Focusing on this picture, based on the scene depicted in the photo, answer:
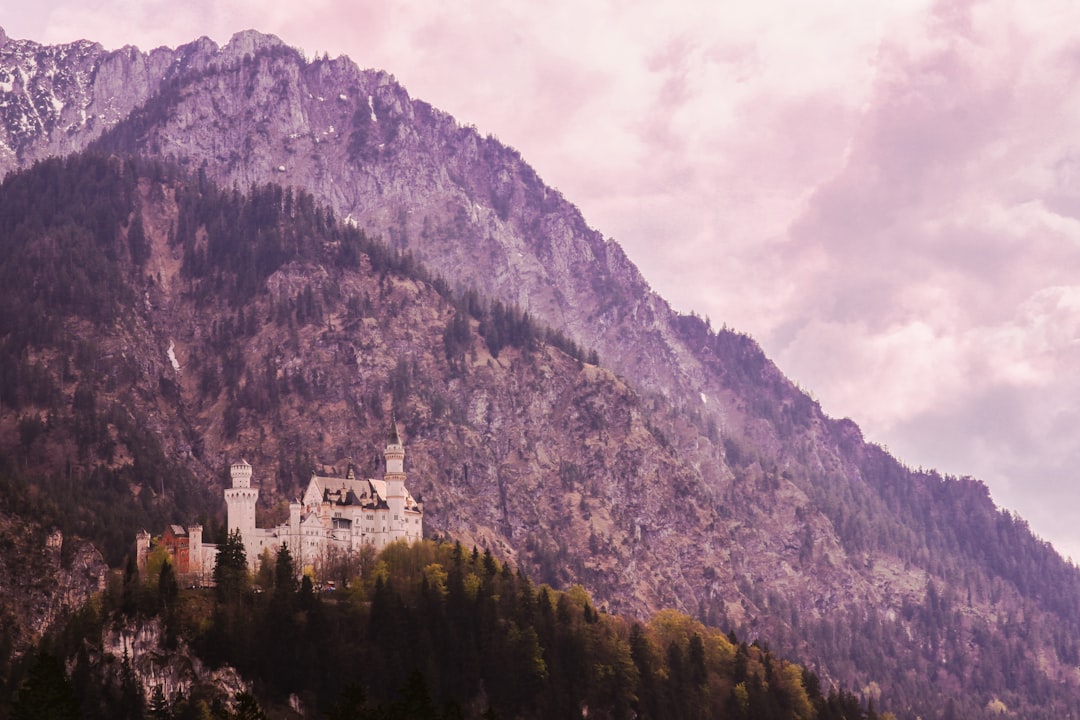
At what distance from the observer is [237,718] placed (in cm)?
13862

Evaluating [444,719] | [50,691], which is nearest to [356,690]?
[444,719]

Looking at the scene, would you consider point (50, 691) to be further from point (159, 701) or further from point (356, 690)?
point (159, 701)

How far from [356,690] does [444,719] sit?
8670mm

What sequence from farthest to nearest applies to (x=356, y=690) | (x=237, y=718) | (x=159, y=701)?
(x=159, y=701), (x=356, y=690), (x=237, y=718)

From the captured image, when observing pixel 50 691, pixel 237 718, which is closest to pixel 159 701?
pixel 50 691

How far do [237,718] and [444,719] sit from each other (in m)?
17.6

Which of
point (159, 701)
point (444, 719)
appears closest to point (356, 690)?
point (444, 719)

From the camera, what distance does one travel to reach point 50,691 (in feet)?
500

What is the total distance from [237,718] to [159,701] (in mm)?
65030

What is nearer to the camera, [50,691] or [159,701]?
[50,691]

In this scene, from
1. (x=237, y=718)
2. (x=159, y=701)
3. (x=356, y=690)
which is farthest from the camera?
(x=159, y=701)

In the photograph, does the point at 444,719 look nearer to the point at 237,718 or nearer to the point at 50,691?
the point at 237,718

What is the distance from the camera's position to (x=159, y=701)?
200 meters

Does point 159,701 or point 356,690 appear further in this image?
point 159,701
